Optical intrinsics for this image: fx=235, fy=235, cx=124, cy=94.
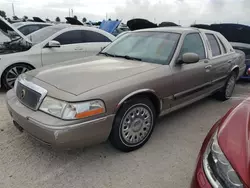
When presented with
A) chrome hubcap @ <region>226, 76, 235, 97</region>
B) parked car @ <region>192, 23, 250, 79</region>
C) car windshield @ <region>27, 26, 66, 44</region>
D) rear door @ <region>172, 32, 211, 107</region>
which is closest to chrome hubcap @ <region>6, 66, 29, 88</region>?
car windshield @ <region>27, 26, 66, 44</region>

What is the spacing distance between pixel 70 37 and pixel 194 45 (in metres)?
3.34

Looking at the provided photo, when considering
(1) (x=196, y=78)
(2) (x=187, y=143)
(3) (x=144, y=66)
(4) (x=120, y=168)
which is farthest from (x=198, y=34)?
A: (4) (x=120, y=168)

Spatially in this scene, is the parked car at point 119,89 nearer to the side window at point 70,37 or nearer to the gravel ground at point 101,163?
the gravel ground at point 101,163

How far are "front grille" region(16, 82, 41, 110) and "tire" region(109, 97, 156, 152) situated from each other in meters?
0.90

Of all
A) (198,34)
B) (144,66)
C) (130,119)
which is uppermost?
(198,34)

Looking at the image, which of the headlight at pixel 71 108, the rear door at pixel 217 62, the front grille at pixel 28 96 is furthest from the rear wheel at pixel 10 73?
the rear door at pixel 217 62

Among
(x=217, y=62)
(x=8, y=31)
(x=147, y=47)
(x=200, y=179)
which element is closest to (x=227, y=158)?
(x=200, y=179)

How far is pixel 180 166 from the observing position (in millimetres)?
2740

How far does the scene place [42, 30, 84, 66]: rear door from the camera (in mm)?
5474

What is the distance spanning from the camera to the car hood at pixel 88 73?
258cm

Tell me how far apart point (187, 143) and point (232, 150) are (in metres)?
1.91

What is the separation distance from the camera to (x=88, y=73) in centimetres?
287

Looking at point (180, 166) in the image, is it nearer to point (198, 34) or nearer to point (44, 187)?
point (44, 187)

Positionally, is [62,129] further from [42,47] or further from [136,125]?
[42,47]
